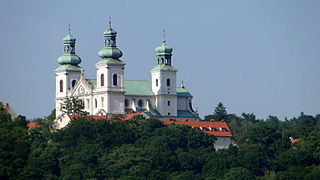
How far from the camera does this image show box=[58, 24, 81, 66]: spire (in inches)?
6142

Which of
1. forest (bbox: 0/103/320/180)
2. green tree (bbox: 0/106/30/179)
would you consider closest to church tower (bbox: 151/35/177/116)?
forest (bbox: 0/103/320/180)

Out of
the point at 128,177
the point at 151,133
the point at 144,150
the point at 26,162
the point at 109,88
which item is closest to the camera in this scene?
the point at 26,162

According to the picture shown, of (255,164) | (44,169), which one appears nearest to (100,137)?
(255,164)

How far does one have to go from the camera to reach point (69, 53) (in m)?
156

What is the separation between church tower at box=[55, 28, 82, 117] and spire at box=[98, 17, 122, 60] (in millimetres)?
5788

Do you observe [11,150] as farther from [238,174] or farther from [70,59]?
[70,59]

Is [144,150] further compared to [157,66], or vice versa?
[157,66]

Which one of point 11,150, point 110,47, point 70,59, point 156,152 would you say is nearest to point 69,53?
point 70,59

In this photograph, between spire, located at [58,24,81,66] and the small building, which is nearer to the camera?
the small building

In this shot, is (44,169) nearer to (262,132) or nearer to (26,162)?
(26,162)

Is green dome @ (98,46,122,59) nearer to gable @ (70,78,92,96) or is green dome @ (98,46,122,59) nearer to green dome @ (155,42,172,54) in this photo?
gable @ (70,78,92,96)

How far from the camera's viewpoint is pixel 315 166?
→ 130 metres

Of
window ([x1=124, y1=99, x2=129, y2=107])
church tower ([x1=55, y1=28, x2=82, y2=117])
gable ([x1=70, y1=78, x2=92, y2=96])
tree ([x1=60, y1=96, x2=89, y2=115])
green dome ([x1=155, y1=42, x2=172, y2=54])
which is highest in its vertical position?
green dome ([x1=155, y1=42, x2=172, y2=54])

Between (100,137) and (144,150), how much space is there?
5.49 meters
